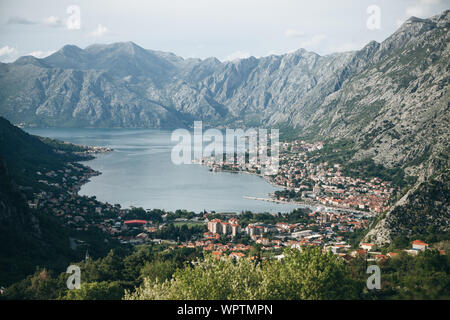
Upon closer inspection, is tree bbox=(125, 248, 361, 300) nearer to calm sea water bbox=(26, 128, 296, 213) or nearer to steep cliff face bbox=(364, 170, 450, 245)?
steep cliff face bbox=(364, 170, 450, 245)

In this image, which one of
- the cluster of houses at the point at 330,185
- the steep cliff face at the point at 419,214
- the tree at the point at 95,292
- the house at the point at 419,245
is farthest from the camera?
the cluster of houses at the point at 330,185

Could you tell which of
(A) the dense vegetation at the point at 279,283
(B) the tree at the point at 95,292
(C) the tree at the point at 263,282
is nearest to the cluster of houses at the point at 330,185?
(A) the dense vegetation at the point at 279,283

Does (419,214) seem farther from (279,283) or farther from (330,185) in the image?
(330,185)

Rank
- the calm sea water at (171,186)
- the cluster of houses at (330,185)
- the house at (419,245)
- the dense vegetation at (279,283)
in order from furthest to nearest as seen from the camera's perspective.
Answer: the calm sea water at (171,186)
the cluster of houses at (330,185)
the house at (419,245)
the dense vegetation at (279,283)

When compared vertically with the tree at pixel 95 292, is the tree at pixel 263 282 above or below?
above

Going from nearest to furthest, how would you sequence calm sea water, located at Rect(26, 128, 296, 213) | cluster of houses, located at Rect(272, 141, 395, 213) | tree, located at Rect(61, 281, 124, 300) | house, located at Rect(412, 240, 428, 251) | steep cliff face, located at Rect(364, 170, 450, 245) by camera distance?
tree, located at Rect(61, 281, 124, 300) < house, located at Rect(412, 240, 428, 251) < steep cliff face, located at Rect(364, 170, 450, 245) < cluster of houses, located at Rect(272, 141, 395, 213) < calm sea water, located at Rect(26, 128, 296, 213)

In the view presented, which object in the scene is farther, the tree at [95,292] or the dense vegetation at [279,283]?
the tree at [95,292]

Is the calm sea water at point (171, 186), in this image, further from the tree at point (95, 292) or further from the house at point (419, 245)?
the tree at point (95, 292)

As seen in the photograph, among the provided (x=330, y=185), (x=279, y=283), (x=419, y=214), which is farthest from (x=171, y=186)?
(x=279, y=283)

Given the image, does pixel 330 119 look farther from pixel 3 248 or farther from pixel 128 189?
pixel 3 248

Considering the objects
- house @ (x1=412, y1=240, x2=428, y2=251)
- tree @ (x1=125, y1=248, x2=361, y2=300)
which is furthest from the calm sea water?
tree @ (x1=125, y1=248, x2=361, y2=300)
